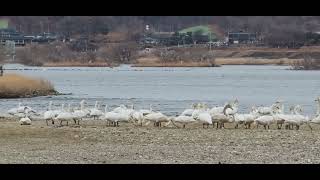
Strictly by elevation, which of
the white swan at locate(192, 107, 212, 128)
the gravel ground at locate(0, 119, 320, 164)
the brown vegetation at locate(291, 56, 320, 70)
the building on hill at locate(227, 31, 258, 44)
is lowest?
the gravel ground at locate(0, 119, 320, 164)

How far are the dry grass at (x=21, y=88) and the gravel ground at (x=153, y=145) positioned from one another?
1697 cm

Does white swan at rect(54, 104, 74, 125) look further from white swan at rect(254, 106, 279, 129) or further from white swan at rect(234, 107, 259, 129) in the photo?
white swan at rect(254, 106, 279, 129)

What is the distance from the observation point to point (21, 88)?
111ft

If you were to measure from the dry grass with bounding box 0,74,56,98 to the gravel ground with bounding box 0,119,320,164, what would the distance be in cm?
1697

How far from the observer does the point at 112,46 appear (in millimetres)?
53781

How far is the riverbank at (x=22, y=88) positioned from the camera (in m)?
33.2

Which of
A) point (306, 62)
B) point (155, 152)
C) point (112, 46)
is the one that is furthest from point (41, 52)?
point (155, 152)

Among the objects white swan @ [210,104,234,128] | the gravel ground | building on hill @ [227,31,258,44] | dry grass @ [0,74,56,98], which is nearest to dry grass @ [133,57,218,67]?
building on hill @ [227,31,258,44]

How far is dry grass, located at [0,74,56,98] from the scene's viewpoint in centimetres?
3325

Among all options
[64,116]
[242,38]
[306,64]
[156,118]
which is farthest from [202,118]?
[306,64]
